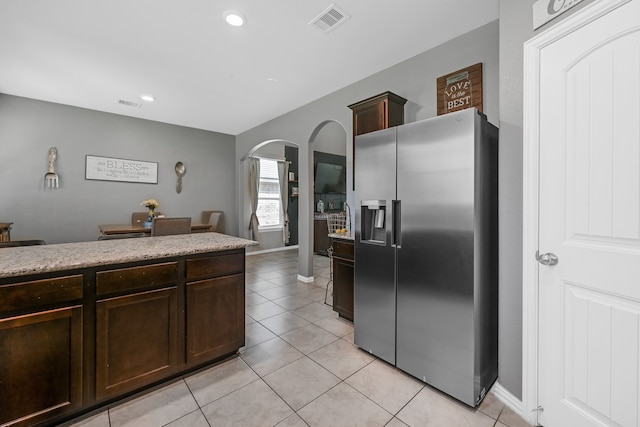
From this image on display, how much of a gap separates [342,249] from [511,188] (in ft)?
5.41

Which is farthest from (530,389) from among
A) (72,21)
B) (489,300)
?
(72,21)

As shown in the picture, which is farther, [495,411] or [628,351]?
[495,411]

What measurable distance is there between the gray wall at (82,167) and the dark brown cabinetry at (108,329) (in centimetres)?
436

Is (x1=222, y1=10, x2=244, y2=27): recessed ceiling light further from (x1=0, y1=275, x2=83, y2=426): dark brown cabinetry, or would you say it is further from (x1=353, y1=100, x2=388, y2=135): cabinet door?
(x1=0, y1=275, x2=83, y2=426): dark brown cabinetry

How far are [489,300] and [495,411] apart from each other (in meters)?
0.66

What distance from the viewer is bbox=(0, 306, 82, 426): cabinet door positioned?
4.52 feet

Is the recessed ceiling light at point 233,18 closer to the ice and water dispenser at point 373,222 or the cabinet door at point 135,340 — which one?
the ice and water dispenser at point 373,222

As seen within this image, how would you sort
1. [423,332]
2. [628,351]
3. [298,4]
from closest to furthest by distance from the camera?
[628,351], [423,332], [298,4]

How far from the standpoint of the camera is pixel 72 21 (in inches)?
95.7

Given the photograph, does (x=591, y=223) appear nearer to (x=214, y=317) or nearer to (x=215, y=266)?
(x=215, y=266)

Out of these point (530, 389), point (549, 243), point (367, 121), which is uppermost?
point (367, 121)

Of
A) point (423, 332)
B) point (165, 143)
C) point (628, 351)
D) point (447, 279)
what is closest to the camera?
point (628, 351)

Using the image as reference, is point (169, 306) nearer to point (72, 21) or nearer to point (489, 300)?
point (489, 300)

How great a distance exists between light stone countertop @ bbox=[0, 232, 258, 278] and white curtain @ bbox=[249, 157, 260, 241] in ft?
14.5
